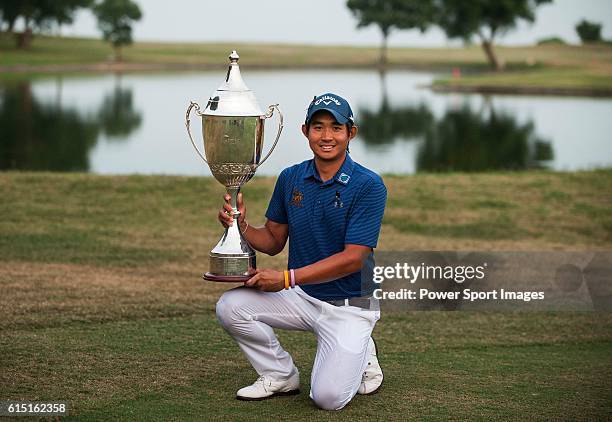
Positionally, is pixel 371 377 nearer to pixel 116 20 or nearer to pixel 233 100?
pixel 233 100

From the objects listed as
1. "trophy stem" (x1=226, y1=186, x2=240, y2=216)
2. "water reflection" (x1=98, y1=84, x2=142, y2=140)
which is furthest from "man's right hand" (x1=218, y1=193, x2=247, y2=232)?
"water reflection" (x1=98, y1=84, x2=142, y2=140)

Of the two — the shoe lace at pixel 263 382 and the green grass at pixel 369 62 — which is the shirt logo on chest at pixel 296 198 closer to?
the shoe lace at pixel 263 382

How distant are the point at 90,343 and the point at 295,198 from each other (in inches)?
84.2

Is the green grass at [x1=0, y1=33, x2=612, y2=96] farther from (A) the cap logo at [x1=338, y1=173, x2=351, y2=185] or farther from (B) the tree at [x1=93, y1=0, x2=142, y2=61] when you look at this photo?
(A) the cap logo at [x1=338, y1=173, x2=351, y2=185]

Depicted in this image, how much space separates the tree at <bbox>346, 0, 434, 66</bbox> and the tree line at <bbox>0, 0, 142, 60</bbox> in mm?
24723

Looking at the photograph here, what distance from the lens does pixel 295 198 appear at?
6.11m

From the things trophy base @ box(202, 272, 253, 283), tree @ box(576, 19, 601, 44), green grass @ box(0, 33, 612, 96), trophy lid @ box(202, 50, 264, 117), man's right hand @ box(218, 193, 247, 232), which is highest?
tree @ box(576, 19, 601, 44)

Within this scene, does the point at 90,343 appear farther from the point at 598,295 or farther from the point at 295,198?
the point at 598,295

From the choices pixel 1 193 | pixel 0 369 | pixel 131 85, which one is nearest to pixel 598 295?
pixel 0 369

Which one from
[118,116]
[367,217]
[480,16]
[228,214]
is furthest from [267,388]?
[480,16]

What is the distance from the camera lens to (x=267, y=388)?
6168mm

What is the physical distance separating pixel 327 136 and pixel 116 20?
98.4m

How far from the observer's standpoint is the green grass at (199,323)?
244 inches

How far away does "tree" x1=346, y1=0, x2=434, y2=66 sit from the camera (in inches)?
4515
